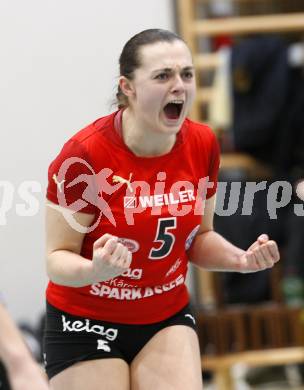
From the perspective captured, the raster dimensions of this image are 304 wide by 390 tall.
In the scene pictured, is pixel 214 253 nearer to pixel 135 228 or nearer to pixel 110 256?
pixel 135 228

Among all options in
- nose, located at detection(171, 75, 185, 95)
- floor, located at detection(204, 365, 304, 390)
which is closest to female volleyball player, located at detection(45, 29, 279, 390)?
nose, located at detection(171, 75, 185, 95)

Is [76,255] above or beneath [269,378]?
above

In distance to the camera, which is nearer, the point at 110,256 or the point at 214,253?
the point at 110,256

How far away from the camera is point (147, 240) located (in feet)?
5.98

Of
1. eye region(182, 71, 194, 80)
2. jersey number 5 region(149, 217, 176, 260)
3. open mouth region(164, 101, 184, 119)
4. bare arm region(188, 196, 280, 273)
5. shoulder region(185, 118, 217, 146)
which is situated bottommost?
bare arm region(188, 196, 280, 273)

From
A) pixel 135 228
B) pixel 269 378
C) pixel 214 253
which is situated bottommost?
pixel 269 378

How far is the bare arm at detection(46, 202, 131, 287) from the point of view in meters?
1.65

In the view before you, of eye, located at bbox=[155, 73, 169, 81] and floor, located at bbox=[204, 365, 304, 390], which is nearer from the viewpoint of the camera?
eye, located at bbox=[155, 73, 169, 81]

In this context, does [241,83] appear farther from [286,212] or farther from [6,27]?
[6,27]

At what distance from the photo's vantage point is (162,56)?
5.89 feet

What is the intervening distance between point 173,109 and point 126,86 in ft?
0.34

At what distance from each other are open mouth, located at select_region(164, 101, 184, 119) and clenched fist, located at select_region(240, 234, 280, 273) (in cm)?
29

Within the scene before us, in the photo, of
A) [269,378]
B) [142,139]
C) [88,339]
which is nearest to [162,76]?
[142,139]

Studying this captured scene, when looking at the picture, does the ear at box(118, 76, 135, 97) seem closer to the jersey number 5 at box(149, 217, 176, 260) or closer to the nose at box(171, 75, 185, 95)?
the nose at box(171, 75, 185, 95)
